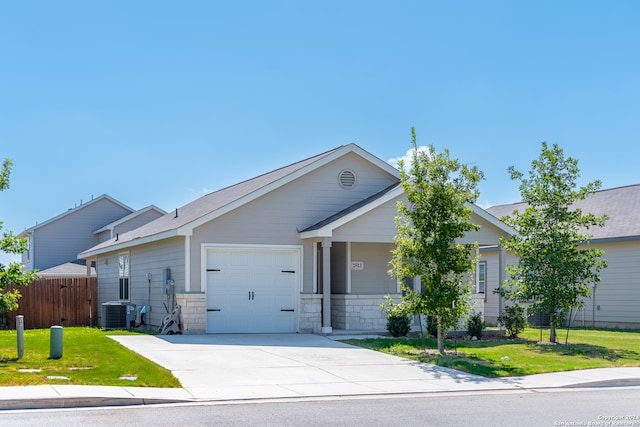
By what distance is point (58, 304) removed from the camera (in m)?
28.4

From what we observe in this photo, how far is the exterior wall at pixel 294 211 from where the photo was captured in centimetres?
2130

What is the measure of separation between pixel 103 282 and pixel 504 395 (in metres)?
23.4

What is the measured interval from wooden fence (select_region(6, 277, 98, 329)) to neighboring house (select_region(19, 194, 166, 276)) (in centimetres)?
1536

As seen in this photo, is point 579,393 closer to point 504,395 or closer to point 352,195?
point 504,395

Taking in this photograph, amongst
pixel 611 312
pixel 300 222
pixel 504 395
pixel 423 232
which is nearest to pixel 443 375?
pixel 504 395

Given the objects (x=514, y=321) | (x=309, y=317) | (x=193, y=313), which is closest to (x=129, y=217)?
(x=193, y=313)

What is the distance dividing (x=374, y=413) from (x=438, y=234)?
7.30 meters

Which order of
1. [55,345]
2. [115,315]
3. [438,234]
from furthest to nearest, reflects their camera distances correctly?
[115,315], [438,234], [55,345]

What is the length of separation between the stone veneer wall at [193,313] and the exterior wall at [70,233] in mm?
27026

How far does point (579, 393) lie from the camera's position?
1260 cm

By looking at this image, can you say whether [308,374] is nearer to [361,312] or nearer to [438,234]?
[438,234]

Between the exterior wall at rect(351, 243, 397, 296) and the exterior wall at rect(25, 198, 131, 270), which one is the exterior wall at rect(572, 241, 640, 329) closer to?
the exterior wall at rect(351, 243, 397, 296)

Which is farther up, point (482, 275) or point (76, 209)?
point (76, 209)

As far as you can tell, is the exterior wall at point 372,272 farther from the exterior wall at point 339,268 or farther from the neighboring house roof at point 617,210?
the neighboring house roof at point 617,210
